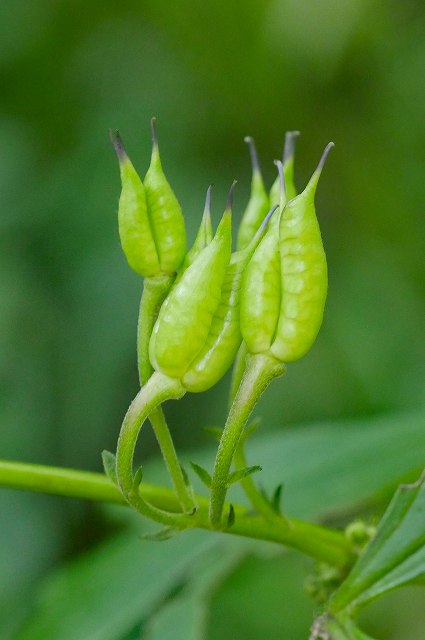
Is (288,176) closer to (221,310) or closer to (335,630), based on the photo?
(221,310)

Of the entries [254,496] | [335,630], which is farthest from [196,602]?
[254,496]

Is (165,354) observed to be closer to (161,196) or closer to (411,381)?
(161,196)

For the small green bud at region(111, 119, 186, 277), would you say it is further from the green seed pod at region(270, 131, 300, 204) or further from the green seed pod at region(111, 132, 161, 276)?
the green seed pod at region(270, 131, 300, 204)

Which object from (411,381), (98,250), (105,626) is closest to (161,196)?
(105,626)

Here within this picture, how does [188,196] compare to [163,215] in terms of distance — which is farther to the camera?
[188,196]

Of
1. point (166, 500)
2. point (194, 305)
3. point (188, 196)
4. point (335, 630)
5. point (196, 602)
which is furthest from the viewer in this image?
point (188, 196)

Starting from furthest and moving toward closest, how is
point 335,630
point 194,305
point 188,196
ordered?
1. point 188,196
2. point 335,630
3. point 194,305
